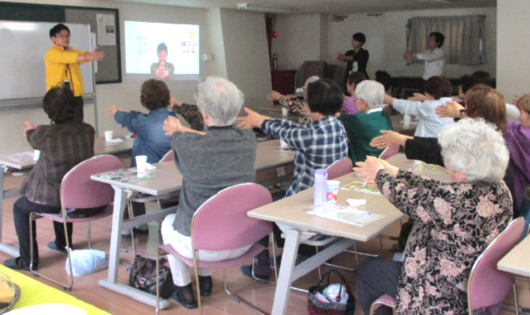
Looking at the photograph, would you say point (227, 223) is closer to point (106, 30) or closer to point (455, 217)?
point (455, 217)

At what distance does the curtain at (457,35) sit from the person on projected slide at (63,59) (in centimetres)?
718

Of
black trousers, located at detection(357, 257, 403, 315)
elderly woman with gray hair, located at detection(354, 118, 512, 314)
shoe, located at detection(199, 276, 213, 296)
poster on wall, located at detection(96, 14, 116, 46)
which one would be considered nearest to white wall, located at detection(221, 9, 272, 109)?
poster on wall, located at detection(96, 14, 116, 46)

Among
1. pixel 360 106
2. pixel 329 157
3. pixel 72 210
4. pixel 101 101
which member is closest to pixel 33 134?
pixel 72 210

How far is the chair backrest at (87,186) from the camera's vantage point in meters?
2.94

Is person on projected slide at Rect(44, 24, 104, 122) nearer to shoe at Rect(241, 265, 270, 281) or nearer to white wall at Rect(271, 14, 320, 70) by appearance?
shoe at Rect(241, 265, 270, 281)

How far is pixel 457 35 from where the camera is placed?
10.1 m

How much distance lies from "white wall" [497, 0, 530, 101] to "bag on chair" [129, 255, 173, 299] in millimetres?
4675

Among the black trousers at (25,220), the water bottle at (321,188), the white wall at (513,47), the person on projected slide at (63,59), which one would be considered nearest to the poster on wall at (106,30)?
the person on projected slide at (63,59)

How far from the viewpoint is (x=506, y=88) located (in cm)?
586

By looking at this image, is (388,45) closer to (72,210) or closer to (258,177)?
(258,177)

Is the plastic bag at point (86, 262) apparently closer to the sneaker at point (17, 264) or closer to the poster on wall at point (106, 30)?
the sneaker at point (17, 264)

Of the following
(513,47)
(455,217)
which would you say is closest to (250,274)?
(455,217)

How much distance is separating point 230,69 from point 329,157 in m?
6.15

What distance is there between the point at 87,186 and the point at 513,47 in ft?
16.5
